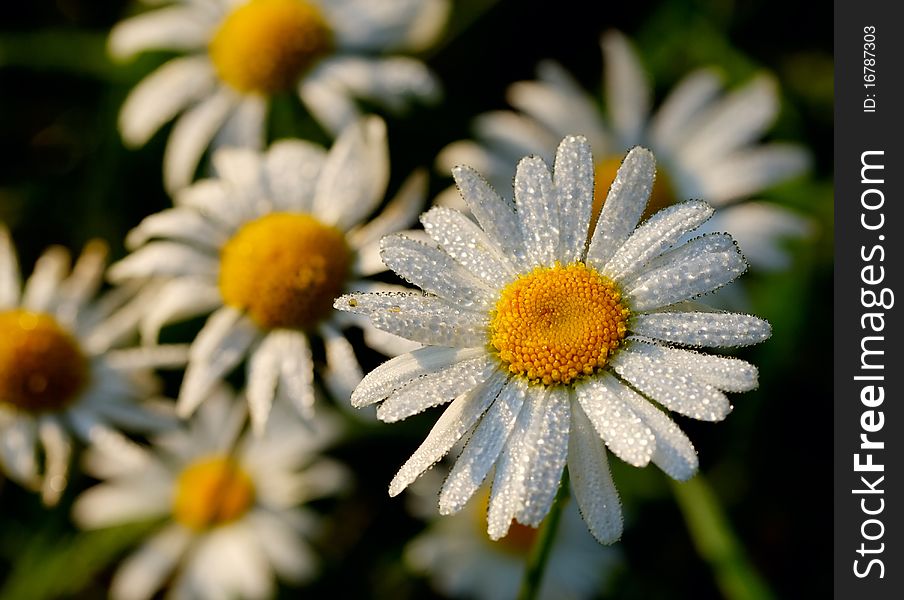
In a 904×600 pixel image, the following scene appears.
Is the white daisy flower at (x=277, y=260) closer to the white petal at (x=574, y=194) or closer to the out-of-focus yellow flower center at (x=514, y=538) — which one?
the white petal at (x=574, y=194)

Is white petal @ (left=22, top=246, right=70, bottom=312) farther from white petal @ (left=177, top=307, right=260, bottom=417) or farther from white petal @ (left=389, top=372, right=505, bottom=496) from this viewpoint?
white petal @ (left=389, top=372, right=505, bottom=496)

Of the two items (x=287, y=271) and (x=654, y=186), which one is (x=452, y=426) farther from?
(x=654, y=186)

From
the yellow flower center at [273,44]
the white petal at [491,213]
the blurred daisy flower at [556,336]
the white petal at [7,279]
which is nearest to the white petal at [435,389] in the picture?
the blurred daisy flower at [556,336]

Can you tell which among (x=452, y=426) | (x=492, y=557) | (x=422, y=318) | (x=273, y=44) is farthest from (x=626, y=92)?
(x=452, y=426)

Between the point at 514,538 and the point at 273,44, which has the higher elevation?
the point at 273,44

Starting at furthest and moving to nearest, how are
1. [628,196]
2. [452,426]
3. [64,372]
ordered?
[64,372], [628,196], [452,426]
